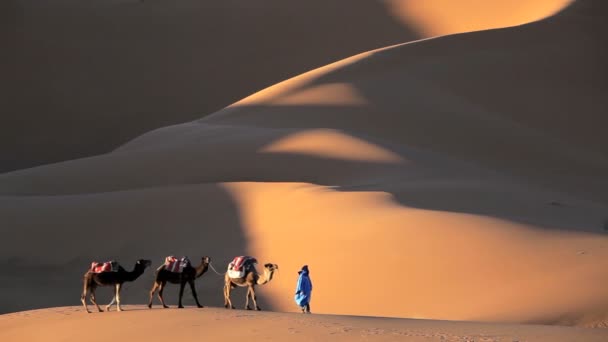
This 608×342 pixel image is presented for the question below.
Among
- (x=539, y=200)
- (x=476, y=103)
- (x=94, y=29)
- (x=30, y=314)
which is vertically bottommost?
(x=30, y=314)

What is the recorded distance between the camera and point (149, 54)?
58875mm

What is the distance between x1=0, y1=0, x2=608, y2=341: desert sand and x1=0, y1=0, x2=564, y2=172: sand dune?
16047 millimetres

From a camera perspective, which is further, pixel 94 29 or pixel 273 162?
pixel 94 29

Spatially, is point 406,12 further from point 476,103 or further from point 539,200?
point 539,200

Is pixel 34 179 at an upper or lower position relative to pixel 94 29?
lower

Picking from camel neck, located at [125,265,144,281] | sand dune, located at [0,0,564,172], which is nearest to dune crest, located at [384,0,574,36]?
sand dune, located at [0,0,564,172]

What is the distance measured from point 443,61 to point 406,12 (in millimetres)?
24514

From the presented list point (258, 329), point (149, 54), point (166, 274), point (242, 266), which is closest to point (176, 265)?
point (166, 274)

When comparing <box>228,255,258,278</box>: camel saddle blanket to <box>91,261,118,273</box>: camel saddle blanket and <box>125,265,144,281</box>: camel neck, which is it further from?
<box>91,261,118,273</box>: camel saddle blanket

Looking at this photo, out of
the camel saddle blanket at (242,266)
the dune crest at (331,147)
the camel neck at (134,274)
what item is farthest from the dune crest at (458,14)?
the camel neck at (134,274)

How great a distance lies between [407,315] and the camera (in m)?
15.4

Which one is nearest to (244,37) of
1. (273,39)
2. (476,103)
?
(273,39)

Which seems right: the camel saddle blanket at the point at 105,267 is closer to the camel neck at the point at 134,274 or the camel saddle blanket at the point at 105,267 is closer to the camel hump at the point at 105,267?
the camel hump at the point at 105,267

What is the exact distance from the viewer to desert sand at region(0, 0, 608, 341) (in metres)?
14.2
